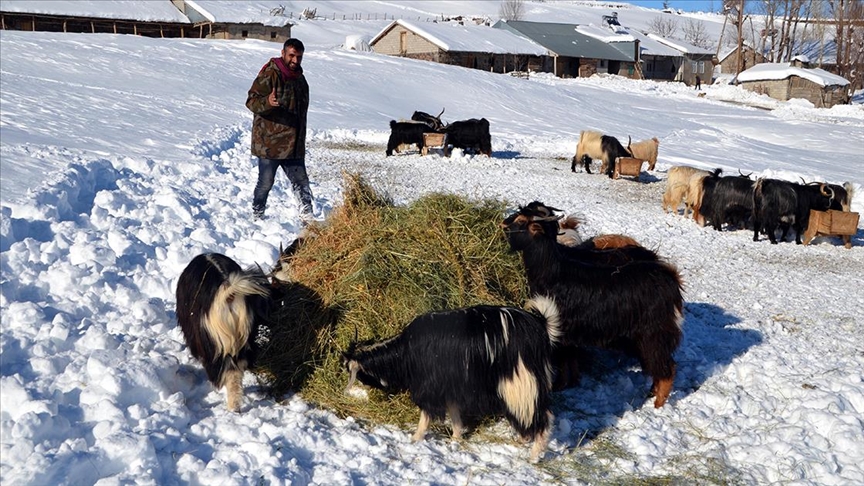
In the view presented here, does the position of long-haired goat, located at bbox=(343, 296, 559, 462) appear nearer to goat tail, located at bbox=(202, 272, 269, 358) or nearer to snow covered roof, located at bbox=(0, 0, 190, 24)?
goat tail, located at bbox=(202, 272, 269, 358)

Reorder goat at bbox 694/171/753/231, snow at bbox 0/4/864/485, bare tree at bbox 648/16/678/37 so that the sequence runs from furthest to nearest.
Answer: bare tree at bbox 648/16/678/37
goat at bbox 694/171/753/231
snow at bbox 0/4/864/485

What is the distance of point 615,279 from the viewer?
16.9ft

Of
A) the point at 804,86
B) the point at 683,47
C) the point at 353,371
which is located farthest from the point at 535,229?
the point at 683,47

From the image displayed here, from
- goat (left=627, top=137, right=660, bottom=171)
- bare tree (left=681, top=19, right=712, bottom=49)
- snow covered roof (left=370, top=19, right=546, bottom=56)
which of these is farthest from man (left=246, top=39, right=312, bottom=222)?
bare tree (left=681, top=19, right=712, bottom=49)

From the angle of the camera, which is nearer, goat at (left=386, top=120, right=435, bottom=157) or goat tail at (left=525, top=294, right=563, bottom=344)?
goat tail at (left=525, top=294, right=563, bottom=344)

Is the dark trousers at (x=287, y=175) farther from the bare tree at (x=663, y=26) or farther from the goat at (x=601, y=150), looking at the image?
the bare tree at (x=663, y=26)

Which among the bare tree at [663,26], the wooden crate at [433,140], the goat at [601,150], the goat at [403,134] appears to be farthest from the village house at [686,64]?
the goat at [403,134]

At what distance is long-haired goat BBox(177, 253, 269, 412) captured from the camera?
4359 millimetres

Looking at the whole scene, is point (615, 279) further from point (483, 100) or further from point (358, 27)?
point (358, 27)

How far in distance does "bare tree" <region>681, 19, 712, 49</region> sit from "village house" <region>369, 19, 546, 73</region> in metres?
50.8

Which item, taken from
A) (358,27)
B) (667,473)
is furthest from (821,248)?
(358,27)

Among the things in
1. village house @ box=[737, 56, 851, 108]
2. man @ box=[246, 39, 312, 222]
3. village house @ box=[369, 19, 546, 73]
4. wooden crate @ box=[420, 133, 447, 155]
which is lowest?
wooden crate @ box=[420, 133, 447, 155]

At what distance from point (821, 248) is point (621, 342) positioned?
7.19 m

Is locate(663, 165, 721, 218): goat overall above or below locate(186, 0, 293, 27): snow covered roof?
below
